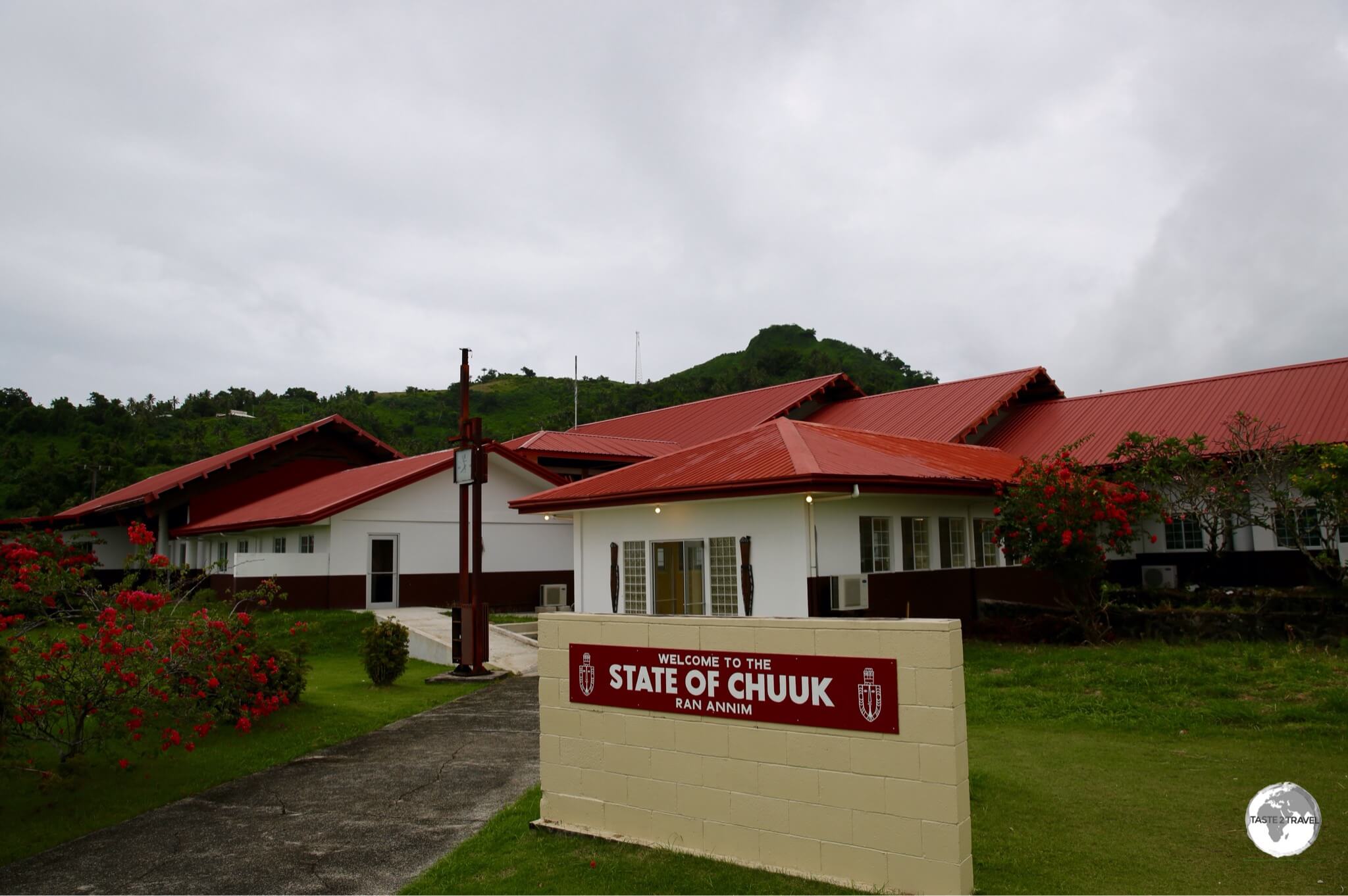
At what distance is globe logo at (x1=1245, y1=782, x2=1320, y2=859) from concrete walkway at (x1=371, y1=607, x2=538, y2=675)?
10.6m

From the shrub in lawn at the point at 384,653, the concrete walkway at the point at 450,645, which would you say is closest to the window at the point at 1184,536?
the concrete walkway at the point at 450,645

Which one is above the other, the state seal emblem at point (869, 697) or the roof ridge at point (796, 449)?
the roof ridge at point (796, 449)

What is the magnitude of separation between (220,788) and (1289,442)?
2043cm

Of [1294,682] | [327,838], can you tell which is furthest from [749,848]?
[1294,682]

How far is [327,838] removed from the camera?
747 centimetres

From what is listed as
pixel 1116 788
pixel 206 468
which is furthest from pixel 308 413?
pixel 1116 788

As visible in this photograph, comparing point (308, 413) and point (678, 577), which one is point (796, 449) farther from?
point (308, 413)

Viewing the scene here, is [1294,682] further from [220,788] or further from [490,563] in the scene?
[490,563]

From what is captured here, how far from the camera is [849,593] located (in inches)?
605

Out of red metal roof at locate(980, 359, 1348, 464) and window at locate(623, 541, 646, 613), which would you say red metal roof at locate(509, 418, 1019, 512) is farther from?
red metal roof at locate(980, 359, 1348, 464)

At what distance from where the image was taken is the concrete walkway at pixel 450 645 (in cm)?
1650

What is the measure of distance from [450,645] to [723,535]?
18.7ft

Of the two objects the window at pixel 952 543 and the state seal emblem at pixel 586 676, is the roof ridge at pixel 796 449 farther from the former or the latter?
the state seal emblem at pixel 586 676

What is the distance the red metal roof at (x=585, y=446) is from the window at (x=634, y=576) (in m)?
10.3
